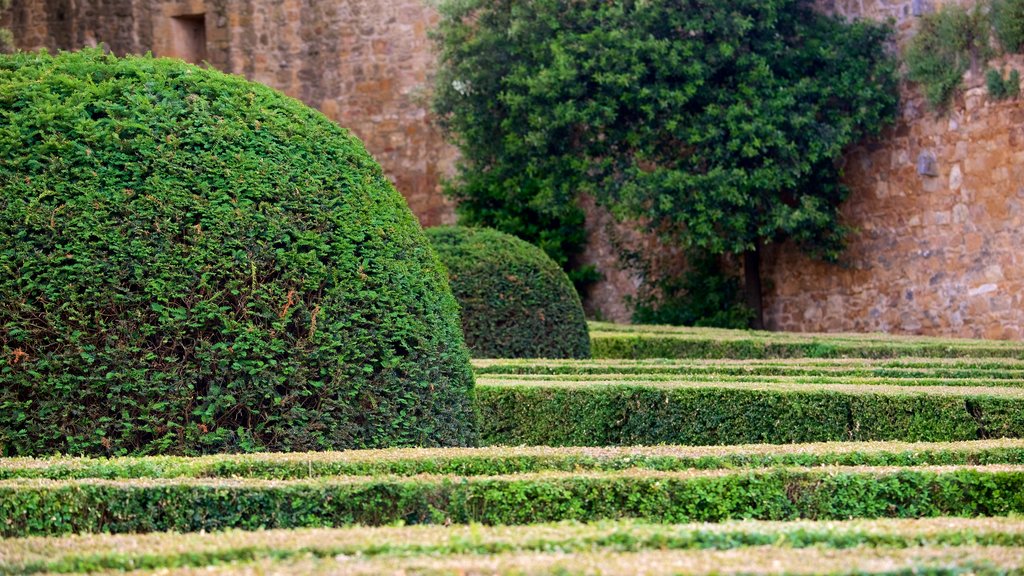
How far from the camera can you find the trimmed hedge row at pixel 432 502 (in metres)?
3.76

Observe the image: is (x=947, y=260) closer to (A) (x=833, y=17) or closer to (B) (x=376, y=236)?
(A) (x=833, y=17)

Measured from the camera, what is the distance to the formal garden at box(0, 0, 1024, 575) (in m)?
3.07

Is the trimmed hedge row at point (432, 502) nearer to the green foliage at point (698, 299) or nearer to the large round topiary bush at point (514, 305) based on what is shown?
the large round topiary bush at point (514, 305)

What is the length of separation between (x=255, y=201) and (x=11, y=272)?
87cm

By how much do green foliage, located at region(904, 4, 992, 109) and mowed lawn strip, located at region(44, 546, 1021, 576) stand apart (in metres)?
13.2

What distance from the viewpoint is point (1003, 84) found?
14.9m

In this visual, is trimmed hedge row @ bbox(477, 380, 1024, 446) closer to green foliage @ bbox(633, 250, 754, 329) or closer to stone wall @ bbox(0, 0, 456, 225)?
green foliage @ bbox(633, 250, 754, 329)

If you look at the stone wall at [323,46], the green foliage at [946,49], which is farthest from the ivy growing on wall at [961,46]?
the stone wall at [323,46]

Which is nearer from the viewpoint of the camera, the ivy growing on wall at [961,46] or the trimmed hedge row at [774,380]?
the trimmed hedge row at [774,380]

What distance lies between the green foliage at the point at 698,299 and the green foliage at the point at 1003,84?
414cm

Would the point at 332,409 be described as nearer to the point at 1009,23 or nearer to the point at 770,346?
the point at 770,346

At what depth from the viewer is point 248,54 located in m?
22.3

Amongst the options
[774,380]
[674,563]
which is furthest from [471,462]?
[774,380]

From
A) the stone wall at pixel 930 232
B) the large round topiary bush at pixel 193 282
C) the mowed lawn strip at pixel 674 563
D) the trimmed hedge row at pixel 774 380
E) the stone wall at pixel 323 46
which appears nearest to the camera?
the mowed lawn strip at pixel 674 563
